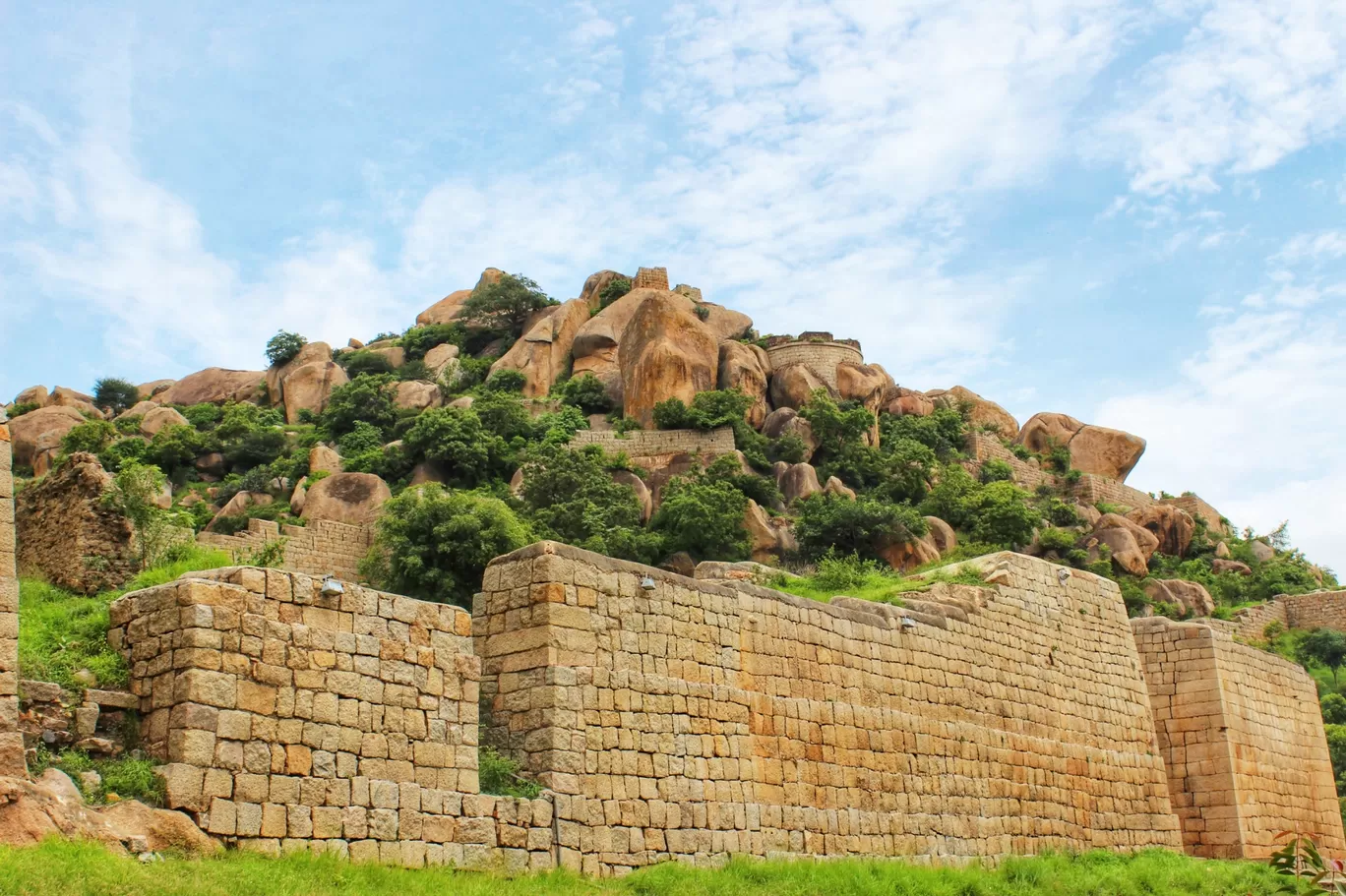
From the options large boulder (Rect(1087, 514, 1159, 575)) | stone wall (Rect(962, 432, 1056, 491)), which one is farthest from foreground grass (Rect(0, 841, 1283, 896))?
stone wall (Rect(962, 432, 1056, 491))

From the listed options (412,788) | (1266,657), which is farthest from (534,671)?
(1266,657)

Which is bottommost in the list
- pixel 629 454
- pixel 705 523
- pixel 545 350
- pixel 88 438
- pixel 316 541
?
pixel 316 541

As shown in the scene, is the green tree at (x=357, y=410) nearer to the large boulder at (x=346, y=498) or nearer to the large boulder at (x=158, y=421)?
the large boulder at (x=158, y=421)

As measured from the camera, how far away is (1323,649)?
1759 inches

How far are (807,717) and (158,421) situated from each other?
140 feet

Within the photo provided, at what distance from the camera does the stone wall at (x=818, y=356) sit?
181 feet

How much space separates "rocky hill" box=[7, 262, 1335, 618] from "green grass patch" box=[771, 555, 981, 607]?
13499mm

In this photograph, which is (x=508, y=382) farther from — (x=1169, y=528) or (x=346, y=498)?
(x=1169, y=528)

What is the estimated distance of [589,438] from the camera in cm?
4741

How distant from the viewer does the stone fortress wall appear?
181ft

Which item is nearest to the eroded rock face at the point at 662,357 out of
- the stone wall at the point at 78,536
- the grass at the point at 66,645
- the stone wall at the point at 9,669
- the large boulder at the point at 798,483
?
the large boulder at the point at 798,483

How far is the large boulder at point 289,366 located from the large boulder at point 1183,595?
32965 mm

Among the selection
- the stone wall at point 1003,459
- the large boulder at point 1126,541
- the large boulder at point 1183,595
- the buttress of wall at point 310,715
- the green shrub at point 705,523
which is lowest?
the buttress of wall at point 310,715

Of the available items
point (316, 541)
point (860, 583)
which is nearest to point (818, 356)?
point (316, 541)
